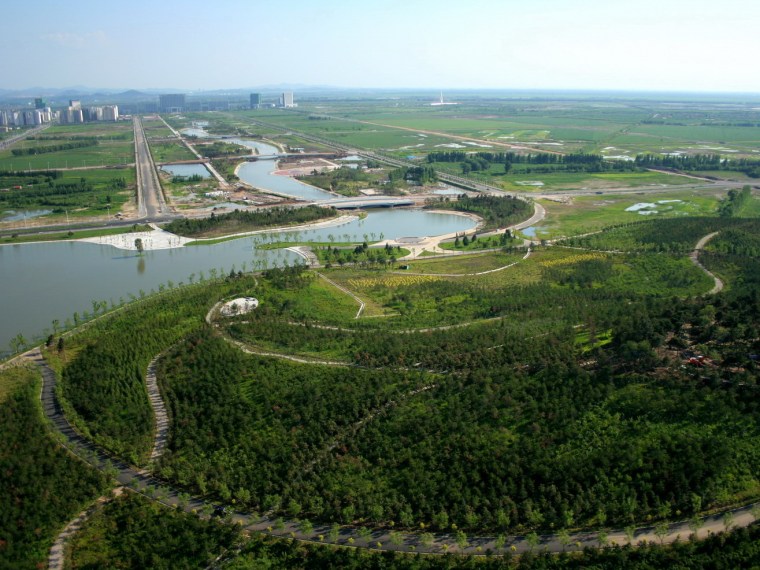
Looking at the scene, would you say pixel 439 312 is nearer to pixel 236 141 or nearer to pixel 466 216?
pixel 466 216

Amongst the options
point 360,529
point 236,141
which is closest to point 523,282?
point 360,529

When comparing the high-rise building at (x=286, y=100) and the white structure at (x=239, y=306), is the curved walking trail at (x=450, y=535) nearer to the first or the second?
the white structure at (x=239, y=306)

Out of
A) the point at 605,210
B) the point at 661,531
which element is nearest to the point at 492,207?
the point at 605,210

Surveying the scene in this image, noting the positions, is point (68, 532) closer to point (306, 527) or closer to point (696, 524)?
point (306, 527)

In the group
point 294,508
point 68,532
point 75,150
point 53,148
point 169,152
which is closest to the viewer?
point 68,532

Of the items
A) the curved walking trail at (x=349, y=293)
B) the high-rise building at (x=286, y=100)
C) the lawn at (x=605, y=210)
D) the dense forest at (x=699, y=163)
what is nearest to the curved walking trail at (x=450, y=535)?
the curved walking trail at (x=349, y=293)


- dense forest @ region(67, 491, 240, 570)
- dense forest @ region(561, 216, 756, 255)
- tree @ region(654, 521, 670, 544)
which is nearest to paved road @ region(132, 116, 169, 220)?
dense forest @ region(561, 216, 756, 255)
